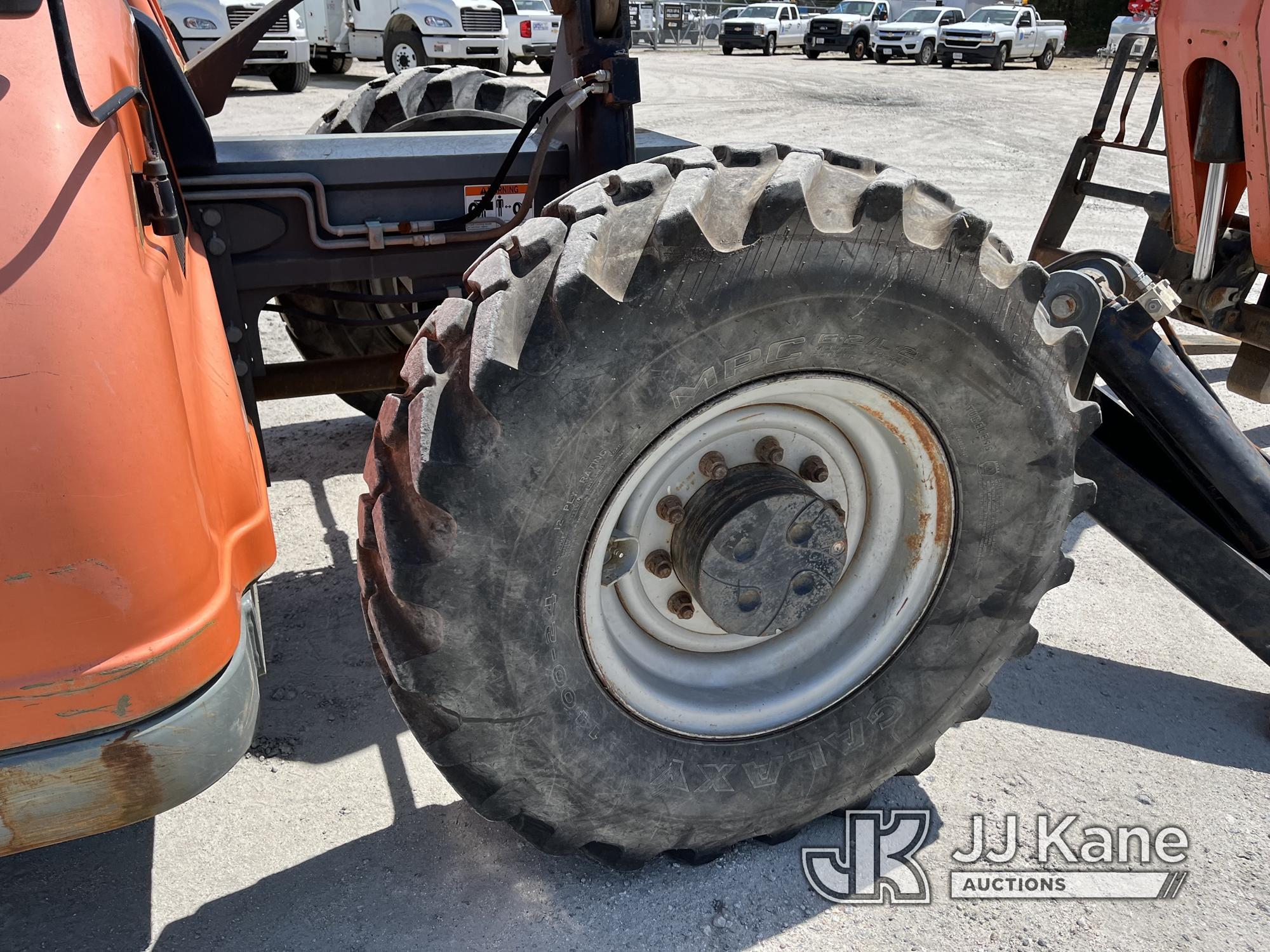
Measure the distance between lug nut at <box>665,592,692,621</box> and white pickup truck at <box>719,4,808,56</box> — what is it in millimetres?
29858

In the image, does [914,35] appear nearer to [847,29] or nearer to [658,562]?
[847,29]

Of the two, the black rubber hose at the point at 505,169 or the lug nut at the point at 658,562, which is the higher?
the black rubber hose at the point at 505,169

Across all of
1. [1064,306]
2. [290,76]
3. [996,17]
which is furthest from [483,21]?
[1064,306]

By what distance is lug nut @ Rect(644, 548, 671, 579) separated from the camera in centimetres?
200

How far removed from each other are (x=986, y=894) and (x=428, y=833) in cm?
124

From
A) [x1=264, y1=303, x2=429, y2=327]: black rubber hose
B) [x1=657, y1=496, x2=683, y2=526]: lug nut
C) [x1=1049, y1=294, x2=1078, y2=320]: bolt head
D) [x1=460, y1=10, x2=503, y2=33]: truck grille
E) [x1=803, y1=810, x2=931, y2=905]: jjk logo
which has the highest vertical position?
[x1=460, y1=10, x2=503, y2=33]: truck grille

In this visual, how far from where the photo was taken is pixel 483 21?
1698 cm

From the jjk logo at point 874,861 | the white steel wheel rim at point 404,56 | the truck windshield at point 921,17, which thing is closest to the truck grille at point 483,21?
the white steel wheel rim at point 404,56

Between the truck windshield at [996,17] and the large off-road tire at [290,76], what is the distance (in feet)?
60.6

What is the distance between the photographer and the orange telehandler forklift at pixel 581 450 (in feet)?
4.31

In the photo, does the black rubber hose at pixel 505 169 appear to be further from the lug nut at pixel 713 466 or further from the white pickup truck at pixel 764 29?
the white pickup truck at pixel 764 29

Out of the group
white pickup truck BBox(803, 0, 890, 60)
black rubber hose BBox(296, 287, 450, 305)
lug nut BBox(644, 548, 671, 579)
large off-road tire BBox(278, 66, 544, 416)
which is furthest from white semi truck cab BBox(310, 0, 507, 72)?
lug nut BBox(644, 548, 671, 579)

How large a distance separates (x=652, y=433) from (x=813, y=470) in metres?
0.50

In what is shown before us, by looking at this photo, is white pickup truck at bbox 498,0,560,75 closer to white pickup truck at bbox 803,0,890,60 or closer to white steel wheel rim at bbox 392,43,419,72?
white steel wheel rim at bbox 392,43,419,72
